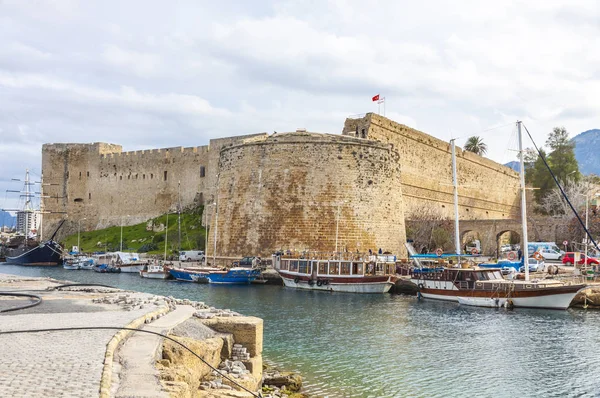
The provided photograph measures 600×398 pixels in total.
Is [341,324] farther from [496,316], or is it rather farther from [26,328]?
[26,328]

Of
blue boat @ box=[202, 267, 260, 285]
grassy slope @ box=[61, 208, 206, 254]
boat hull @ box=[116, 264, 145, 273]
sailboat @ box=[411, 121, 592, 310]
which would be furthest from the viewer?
grassy slope @ box=[61, 208, 206, 254]

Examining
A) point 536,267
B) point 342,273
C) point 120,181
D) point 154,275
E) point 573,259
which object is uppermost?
point 120,181

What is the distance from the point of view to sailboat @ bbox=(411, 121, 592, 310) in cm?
1917

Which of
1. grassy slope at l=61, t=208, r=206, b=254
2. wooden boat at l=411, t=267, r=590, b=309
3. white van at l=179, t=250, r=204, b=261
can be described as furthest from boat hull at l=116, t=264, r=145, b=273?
Answer: wooden boat at l=411, t=267, r=590, b=309

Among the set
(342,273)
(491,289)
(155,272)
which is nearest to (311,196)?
Result: (342,273)

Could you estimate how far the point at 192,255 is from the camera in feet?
120

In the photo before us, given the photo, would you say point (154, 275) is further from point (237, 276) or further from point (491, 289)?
point (491, 289)

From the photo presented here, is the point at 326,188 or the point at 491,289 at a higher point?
the point at 326,188

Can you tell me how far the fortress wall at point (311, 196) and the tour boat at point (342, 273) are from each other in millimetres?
1347

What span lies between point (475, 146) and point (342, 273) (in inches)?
1421

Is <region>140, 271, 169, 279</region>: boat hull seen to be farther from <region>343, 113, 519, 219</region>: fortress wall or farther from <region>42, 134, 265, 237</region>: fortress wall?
<region>42, 134, 265, 237</region>: fortress wall

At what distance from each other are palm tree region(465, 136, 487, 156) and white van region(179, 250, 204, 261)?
99.4 ft

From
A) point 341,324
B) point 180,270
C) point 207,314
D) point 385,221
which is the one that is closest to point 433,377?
point 207,314

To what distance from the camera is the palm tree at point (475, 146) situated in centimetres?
5759
